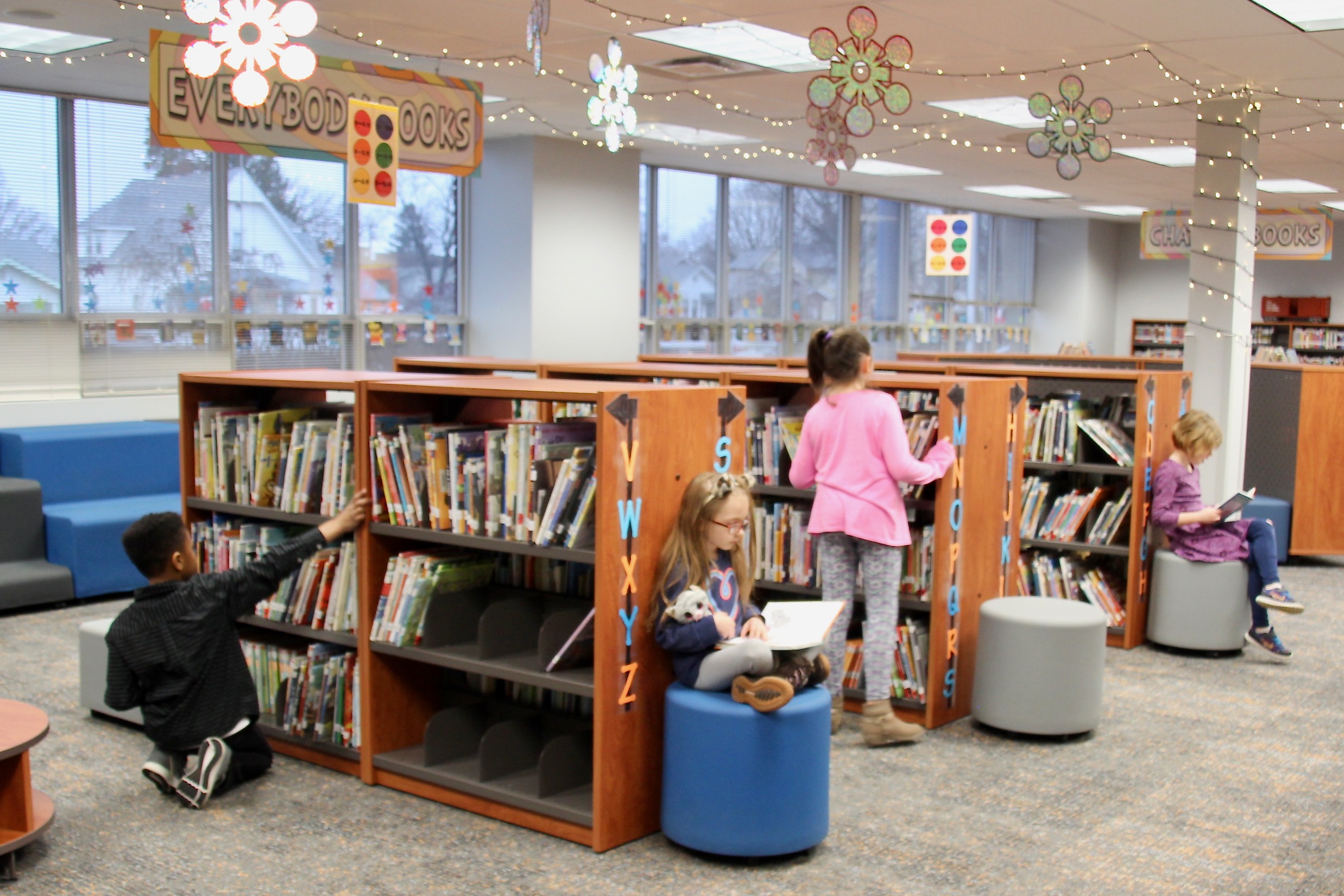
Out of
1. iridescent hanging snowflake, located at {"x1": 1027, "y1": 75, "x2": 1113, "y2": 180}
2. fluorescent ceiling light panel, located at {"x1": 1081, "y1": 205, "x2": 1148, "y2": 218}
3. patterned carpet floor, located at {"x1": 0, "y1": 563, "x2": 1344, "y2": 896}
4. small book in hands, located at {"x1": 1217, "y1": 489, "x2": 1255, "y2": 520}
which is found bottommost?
patterned carpet floor, located at {"x1": 0, "y1": 563, "x2": 1344, "y2": 896}

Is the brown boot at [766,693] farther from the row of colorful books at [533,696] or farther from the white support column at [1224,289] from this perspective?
the white support column at [1224,289]

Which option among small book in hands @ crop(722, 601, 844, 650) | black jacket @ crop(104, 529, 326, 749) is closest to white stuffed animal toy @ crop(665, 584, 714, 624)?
small book in hands @ crop(722, 601, 844, 650)

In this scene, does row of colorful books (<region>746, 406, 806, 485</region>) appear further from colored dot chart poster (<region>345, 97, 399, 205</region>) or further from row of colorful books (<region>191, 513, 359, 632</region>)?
colored dot chart poster (<region>345, 97, 399, 205</region>)

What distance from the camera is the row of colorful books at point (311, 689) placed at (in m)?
4.06

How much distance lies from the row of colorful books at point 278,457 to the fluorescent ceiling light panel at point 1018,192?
1092 cm

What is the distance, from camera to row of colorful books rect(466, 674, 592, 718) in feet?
12.6

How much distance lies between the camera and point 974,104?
8750 mm

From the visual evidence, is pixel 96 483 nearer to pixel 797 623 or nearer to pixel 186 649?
pixel 186 649

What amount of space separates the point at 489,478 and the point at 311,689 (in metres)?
1.09

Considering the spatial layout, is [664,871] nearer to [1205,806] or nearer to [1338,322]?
[1205,806]

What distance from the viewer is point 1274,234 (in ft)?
40.8

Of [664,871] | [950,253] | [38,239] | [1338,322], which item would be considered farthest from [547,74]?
[1338,322]

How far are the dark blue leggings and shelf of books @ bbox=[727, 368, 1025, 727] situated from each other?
1386mm

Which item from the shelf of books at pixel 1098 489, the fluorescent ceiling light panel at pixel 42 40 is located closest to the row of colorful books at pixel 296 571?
the shelf of books at pixel 1098 489
